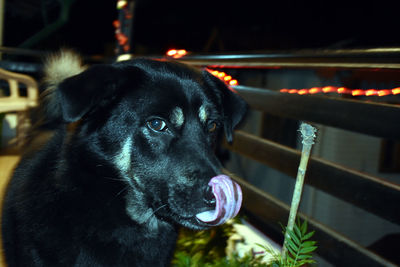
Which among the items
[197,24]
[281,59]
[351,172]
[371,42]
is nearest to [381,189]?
[351,172]

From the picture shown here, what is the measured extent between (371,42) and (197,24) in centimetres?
738

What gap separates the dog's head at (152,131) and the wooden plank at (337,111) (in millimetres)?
847

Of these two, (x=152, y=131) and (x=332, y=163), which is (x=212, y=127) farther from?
(x=332, y=163)

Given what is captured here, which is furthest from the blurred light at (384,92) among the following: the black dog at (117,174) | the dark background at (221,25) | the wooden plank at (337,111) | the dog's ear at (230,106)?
the dark background at (221,25)

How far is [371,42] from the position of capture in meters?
8.38

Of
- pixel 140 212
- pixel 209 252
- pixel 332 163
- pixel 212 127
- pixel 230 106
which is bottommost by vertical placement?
pixel 209 252

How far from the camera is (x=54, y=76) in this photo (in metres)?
2.10

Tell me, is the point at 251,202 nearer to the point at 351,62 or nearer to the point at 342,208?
the point at 351,62

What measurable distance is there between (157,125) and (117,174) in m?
0.30

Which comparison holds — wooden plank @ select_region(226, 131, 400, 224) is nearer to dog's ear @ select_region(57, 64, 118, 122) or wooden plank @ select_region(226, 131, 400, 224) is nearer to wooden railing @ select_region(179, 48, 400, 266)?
wooden railing @ select_region(179, 48, 400, 266)

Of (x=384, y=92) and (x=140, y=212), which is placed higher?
(x=384, y=92)

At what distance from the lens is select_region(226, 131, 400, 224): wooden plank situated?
1.83m

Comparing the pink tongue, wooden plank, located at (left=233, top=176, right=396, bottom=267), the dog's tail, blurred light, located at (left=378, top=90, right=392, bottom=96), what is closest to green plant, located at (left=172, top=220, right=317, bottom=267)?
wooden plank, located at (left=233, top=176, right=396, bottom=267)

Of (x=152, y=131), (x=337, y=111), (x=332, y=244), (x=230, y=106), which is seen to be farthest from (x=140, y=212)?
(x=337, y=111)
